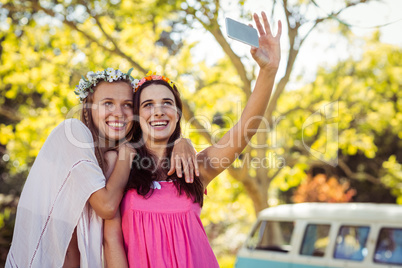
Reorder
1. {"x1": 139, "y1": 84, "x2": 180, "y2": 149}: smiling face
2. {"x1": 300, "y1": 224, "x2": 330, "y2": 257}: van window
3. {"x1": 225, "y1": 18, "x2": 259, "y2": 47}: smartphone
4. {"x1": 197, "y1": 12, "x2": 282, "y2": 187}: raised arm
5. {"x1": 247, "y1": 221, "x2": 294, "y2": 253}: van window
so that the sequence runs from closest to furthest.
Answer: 1. {"x1": 225, "y1": 18, "x2": 259, "y2": 47}: smartphone
2. {"x1": 197, "y1": 12, "x2": 282, "y2": 187}: raised arm
3. {"x1": 139, "y1": 84, "x2": 180, "y2": 149}: smiling face
4. {"x1": 300, "y1": 224, "x2": 330, "y2": 257}: van window
5. {"x1": 247, "y1": 221, "x2": 294, "y2": 253}: van window

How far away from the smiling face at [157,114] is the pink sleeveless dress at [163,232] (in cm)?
29

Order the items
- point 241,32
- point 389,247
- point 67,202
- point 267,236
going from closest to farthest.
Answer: point 241,32
point 67,202
point 389,247
point 267,236

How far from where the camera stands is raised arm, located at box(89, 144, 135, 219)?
2.06m

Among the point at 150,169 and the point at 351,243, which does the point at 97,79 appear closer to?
the point at 150,169

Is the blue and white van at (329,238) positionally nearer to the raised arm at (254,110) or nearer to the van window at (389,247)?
the van window at (389,247)

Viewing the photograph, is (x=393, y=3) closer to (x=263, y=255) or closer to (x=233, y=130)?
(x=233, y=130)

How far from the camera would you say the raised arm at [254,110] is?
7.10ft

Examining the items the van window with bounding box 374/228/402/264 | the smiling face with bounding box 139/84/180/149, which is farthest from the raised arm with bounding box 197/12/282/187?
the van window with bounding box 374/228/402/264

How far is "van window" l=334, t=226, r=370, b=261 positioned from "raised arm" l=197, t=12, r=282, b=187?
3658 millimetres

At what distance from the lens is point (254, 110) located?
2.25 meters

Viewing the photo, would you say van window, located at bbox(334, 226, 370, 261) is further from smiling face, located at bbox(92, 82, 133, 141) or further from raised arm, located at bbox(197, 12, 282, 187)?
smiling face, located at bbox(92, 82, 133, 141)

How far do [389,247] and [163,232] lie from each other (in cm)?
389

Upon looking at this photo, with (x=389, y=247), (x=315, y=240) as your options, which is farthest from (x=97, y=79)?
(x=315, y=240)

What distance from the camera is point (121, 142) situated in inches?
97.7
